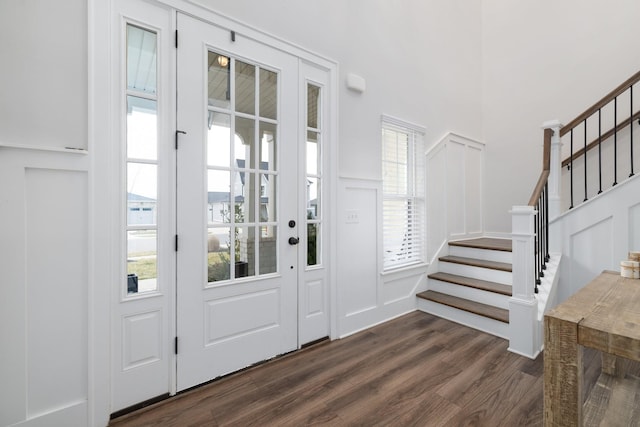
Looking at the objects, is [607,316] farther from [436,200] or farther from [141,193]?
[436,200]

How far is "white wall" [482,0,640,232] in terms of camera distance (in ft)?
12.3

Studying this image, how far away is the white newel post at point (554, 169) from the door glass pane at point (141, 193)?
377 centimetres

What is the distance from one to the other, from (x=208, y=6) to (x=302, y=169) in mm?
1353

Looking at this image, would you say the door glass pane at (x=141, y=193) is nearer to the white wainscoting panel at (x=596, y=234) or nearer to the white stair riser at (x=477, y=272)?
the white stair riser at (x=477, y=272)

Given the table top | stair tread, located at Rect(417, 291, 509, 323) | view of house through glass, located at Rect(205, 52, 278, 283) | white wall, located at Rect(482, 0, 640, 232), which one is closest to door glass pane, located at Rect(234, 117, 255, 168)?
view of house through glass, located at Rect(205, 52, 278, 283)

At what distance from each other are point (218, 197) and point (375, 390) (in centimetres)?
177

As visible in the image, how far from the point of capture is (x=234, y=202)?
2.23m

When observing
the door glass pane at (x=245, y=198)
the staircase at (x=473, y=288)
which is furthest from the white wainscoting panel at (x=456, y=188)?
the door glass pane at (x=245, y=198)

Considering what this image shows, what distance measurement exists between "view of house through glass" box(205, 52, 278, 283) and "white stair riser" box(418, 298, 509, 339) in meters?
2.05

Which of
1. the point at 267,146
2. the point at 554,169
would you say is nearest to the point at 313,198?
the point at 267,146

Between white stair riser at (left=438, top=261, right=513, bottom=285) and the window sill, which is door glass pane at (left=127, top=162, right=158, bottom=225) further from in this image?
white stair riser at (left=438, top=261, right=513, bottom=285)

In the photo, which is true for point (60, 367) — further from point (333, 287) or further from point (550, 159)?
point (550, 159)

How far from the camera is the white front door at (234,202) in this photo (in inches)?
79.0

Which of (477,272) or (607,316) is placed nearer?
(607,316)
